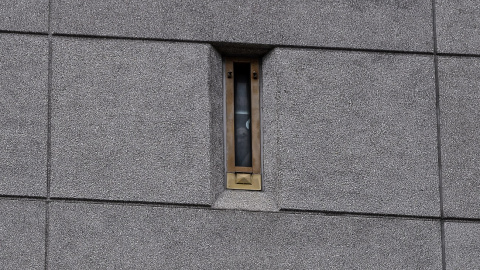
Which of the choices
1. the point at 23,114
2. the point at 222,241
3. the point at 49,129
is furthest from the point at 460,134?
the point at 23,114

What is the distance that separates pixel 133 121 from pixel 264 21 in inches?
65.5

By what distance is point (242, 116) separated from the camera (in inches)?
428

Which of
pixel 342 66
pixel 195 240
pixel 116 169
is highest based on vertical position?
pixel 342 66

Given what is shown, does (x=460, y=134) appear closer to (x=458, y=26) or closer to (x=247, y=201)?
(x=458, y=26)

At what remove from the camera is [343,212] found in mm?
10430

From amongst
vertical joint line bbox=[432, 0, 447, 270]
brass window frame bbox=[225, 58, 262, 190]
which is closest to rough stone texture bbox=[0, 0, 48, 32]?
brass window frame bbox=[225, 58, 262, 190]

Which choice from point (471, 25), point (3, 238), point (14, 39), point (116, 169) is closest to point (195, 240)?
point (116, 169)

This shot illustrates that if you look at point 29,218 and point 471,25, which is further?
point 471,25

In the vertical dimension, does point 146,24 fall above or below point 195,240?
above

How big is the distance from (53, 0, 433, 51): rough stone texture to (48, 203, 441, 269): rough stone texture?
1.77 m

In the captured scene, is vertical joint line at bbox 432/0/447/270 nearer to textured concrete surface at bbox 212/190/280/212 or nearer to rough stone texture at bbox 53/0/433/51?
rough stone texture at bbox 53/0/433/51

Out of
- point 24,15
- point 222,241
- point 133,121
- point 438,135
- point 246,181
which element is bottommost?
Answer: point 222,241

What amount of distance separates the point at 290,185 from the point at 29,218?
255cm

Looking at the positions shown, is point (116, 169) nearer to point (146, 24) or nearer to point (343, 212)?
point (146, 24)
